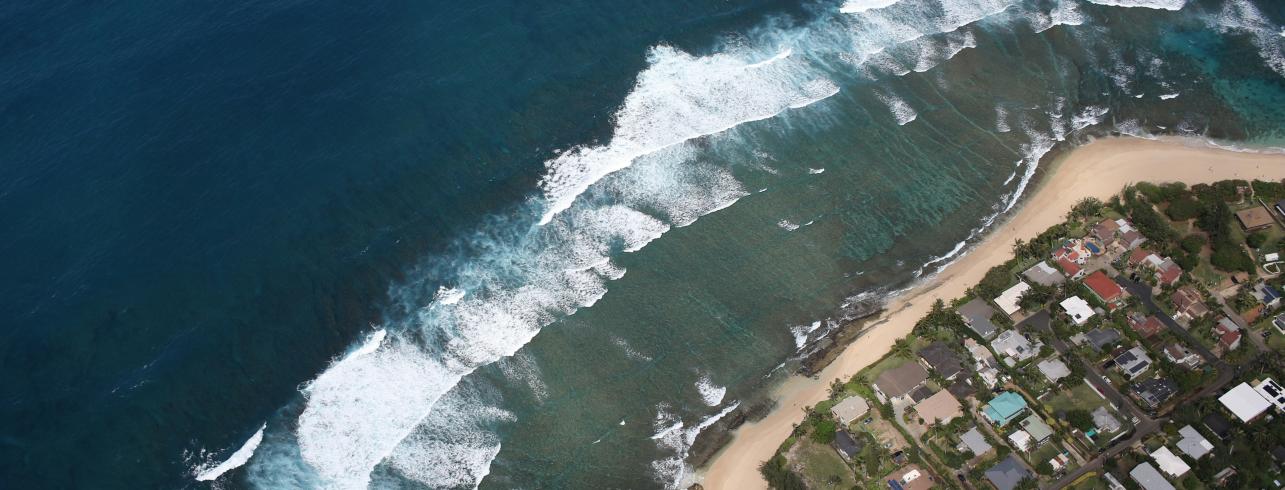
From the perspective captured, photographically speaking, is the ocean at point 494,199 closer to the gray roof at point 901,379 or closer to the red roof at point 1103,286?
the gray roof at point 901,379

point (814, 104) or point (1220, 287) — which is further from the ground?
point (814, 104)

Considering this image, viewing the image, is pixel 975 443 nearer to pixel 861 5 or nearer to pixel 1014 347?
pixel 1014 347

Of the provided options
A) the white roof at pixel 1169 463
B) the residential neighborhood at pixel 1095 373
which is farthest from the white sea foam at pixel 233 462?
the white roof at pixel 1169 463

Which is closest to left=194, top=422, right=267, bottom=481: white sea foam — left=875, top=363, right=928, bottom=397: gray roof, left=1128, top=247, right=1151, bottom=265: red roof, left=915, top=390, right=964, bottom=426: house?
left=875, top=363, right=928, bottom=397: gray roof

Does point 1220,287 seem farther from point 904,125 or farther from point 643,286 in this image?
point 643,286

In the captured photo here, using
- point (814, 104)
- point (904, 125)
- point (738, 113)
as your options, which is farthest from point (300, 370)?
point (904, 125)

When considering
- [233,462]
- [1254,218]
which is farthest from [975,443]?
[233,462]
